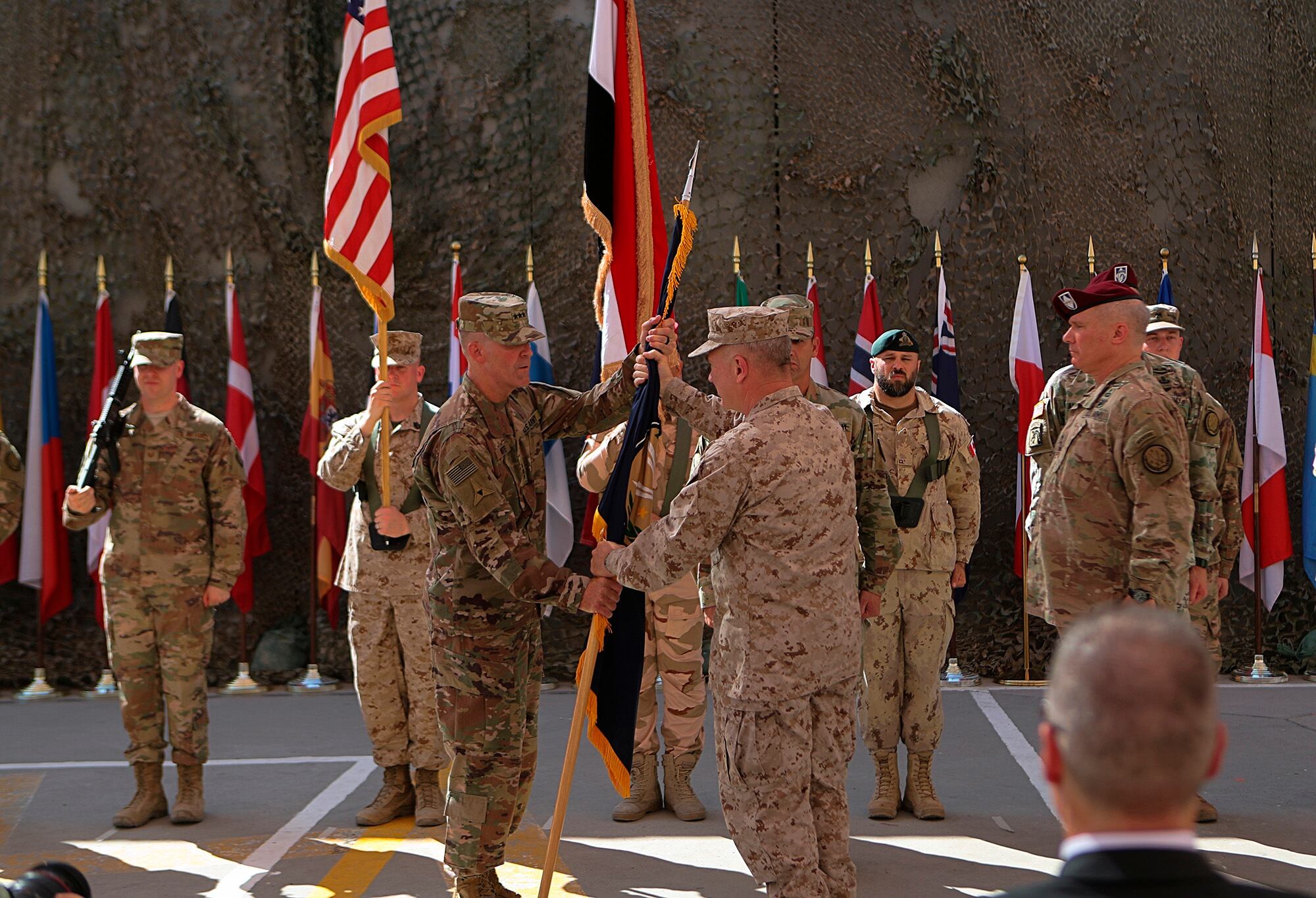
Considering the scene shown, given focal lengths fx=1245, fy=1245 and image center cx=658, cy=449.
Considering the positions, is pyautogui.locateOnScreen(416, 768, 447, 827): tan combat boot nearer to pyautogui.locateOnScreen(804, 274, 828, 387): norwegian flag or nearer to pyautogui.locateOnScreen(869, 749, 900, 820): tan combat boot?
pyautogui.locateOnScreen(869, 749, 900, 820): tan combat boot

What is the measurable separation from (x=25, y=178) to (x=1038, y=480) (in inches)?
290

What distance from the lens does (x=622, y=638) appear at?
376 centimetres

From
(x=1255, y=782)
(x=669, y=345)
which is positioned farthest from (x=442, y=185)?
(x=1255, y=782)

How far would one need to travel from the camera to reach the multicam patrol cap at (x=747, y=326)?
3.31 m

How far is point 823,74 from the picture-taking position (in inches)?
336

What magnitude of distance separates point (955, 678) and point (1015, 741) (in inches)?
70.3

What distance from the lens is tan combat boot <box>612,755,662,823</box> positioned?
198 inches

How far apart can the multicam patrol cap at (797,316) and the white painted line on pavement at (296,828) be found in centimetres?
263

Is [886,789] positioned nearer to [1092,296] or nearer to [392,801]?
[392,801]

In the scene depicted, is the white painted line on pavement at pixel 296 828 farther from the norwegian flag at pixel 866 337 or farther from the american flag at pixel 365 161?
the norwegian flag at pixel 866 337

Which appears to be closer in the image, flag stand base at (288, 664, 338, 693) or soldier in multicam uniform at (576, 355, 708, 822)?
soldier in multicam uniform at (576, 355, 708, 822)

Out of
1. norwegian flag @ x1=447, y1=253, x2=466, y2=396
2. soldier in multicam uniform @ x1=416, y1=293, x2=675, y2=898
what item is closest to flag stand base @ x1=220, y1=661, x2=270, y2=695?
norwegian flag @ x1=447, y1=253, x2=466, y2=396

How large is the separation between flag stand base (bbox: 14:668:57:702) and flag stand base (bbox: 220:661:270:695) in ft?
3.68

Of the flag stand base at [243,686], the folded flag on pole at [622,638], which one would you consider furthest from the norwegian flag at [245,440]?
the folded flag on pole at [622,638]
